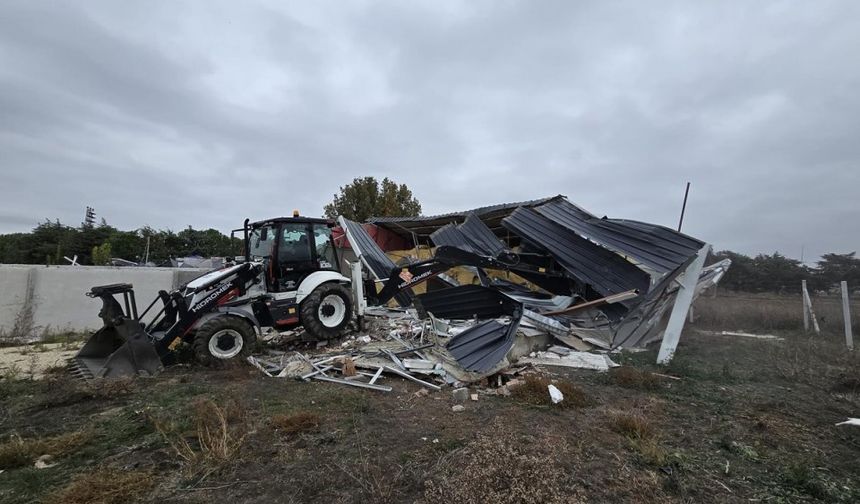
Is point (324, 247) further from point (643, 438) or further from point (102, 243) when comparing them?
point (102, 243)

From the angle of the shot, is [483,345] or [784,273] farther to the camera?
[784,273]

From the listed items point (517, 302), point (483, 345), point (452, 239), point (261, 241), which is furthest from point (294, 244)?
point (517, 302)

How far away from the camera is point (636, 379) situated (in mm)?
5543

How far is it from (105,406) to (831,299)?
52.6 ft

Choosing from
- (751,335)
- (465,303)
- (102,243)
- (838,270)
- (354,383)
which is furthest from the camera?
(102,243)

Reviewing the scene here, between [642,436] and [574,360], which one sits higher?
[574,360]

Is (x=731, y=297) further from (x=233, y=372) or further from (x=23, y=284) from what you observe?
(x=23, y=284)

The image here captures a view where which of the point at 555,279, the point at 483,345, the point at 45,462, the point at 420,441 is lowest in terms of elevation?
the point at 45,462

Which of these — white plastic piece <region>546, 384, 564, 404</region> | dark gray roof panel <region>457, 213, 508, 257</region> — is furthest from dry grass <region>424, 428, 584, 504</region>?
dark gray roof panel <region>457, 213, 508, 257</region>

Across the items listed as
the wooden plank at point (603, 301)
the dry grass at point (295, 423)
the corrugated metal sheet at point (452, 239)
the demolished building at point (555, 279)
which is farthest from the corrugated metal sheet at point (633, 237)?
the dry grass at point (295, 423)

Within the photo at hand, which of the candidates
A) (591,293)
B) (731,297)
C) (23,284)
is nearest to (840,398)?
(591,293)

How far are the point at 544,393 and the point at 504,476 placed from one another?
218cm

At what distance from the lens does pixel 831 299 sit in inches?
448

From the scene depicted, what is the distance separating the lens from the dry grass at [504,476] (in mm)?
2633
